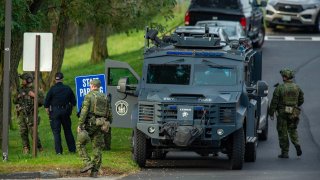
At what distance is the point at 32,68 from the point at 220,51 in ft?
12.6

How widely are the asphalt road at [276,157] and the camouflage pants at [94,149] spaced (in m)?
0.60

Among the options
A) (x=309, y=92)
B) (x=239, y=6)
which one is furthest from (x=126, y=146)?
(x=239, y=6)

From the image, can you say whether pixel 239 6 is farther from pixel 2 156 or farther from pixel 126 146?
pixel 2 156

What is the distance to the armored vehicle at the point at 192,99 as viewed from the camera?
20.3 meters

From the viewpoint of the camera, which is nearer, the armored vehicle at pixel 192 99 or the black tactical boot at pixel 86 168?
the black tactical boot at pixel 86 168

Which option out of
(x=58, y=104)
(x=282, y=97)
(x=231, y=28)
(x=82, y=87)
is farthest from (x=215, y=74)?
(x=231, y=28)

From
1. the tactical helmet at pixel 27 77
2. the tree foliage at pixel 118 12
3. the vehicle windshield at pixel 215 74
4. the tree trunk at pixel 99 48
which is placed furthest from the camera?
the tree trunk at pixel 99 48

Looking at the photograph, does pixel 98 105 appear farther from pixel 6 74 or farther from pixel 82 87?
pixel 82 87

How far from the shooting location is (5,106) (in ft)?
67.2

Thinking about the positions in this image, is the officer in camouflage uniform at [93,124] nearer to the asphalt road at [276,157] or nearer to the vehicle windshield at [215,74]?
the asphalt road at [276,157]

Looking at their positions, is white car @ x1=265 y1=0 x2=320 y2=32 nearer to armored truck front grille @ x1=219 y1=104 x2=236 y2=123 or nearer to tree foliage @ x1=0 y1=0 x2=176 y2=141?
tree foliage @ x1=0 y1=0 x2=176 y2=141

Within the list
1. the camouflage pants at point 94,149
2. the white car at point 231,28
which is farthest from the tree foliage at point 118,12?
the camouflage pants at point 94,149

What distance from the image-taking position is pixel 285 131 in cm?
2325

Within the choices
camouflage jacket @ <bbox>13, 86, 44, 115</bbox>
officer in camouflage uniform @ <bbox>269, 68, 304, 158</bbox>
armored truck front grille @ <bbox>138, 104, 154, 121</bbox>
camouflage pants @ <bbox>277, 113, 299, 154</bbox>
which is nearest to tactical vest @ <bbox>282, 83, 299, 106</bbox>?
officer in camouflage uniform @ <bbox>269, 68, 304, 158</bbox>
